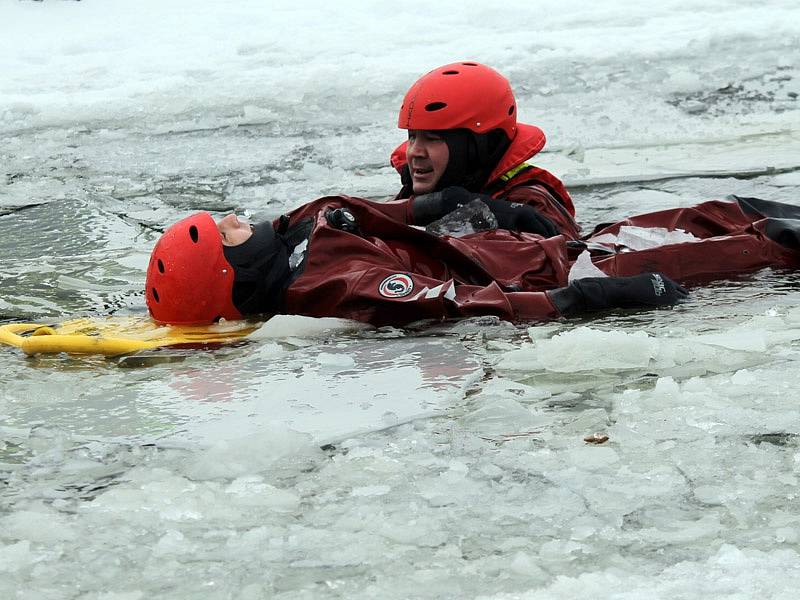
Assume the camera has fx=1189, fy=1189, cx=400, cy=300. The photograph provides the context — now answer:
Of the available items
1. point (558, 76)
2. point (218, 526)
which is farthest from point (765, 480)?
point (558, 76)

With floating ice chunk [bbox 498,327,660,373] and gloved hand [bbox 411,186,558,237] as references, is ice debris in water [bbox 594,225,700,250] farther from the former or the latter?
floating ice chunk [bbox 498,327,660,373]

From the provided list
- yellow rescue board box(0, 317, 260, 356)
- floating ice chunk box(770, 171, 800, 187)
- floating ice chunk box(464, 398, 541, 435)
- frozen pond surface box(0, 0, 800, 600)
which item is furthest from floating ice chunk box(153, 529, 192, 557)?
floating ice chunk box(770, 171, 800, 187)

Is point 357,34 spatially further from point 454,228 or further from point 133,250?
point 454,228

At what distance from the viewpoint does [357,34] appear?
12648 mm

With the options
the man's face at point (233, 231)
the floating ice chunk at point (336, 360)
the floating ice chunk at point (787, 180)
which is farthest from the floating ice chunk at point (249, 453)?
the floating ice chunk at point (787, 180)

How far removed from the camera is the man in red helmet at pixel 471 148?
5629mm

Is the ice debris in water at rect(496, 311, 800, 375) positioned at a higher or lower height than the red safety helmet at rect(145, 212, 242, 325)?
lower

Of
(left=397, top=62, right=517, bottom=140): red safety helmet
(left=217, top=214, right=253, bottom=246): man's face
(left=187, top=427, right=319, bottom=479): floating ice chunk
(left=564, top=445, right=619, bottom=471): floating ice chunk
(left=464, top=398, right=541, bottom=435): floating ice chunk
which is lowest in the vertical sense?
(left=564, top=445, right=619, bottom=471): floating ice chunk

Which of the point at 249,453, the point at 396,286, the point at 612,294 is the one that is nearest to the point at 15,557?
the point at 249,453

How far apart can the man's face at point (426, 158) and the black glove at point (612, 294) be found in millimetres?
1090

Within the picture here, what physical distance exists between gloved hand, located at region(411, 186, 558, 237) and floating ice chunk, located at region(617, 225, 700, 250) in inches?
15.7

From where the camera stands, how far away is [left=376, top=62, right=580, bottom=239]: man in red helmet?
5.63 m

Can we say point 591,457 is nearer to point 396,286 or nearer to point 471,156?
point 396,286

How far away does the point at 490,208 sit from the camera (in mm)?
5430
